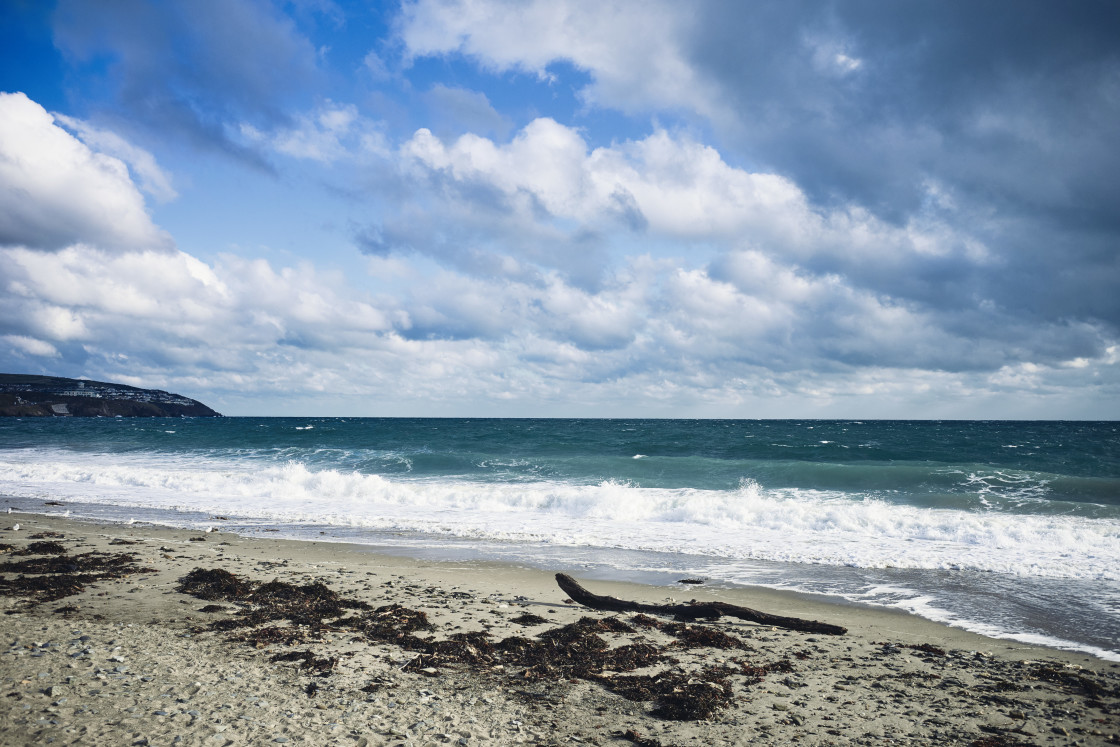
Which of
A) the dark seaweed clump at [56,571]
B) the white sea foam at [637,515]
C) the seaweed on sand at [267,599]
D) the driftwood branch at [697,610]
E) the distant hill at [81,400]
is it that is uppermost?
the distant hill at [81,400]

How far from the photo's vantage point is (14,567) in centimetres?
900

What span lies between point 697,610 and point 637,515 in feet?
36.6

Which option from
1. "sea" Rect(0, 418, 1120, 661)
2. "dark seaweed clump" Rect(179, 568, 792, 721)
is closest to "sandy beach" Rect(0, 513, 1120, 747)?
"dark seaweed clump" Rect(179, 568, 792, 721)

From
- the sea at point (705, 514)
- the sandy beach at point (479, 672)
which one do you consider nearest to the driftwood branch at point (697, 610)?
the sandy beach at point (479, 672)

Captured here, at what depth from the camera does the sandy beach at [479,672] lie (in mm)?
4484

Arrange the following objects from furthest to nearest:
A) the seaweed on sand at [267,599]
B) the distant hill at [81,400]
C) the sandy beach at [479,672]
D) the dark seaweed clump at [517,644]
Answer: the distant hill at [81,400] < the seaweed on sand at [267,599] < the dark seaweed clump at [517,644] < the sandy beach at [479,672]

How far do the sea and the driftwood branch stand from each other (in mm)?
2335

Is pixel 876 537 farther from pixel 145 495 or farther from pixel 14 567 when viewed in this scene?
pixel 145 495

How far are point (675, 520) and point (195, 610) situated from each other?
13470 mm

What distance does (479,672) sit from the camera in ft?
18.6

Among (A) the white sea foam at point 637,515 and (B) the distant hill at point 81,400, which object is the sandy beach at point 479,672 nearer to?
(A) the white sea foam at point 637,515

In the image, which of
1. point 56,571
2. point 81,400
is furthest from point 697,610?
point 81,400

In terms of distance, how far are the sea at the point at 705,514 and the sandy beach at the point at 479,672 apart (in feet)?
6.74

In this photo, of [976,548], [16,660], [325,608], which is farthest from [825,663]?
[976,548]
